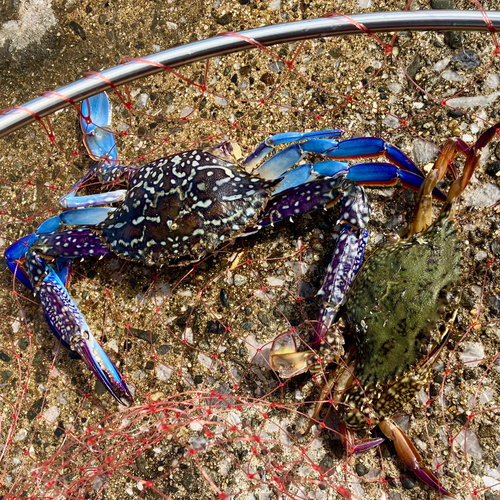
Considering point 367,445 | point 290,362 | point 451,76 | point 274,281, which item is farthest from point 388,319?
point 451,76

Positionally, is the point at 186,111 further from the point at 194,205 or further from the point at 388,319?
the point at 388,319

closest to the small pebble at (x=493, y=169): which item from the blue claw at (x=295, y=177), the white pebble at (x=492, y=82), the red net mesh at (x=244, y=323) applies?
the red net mesh at (x=244, y=323)

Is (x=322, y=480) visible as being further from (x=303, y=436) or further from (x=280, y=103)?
(x=280, y=103)

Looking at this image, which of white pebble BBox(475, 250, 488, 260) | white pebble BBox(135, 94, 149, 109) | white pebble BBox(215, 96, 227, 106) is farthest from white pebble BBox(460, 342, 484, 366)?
white pebble BBox(135, 94, 149, 109)

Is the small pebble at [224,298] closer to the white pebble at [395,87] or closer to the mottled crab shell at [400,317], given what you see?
the mottled crab shell at [400,317]

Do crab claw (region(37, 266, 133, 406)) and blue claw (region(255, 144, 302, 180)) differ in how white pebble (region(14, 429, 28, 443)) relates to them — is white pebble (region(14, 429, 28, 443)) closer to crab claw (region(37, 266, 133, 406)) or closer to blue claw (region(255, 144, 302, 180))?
crab claw (region(37, 266, 133, 406))

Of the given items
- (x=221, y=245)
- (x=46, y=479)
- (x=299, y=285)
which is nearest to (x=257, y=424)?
(x=299, y=285)

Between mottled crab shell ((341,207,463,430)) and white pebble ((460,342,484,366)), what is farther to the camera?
white pebble ((460,342,484,366))
